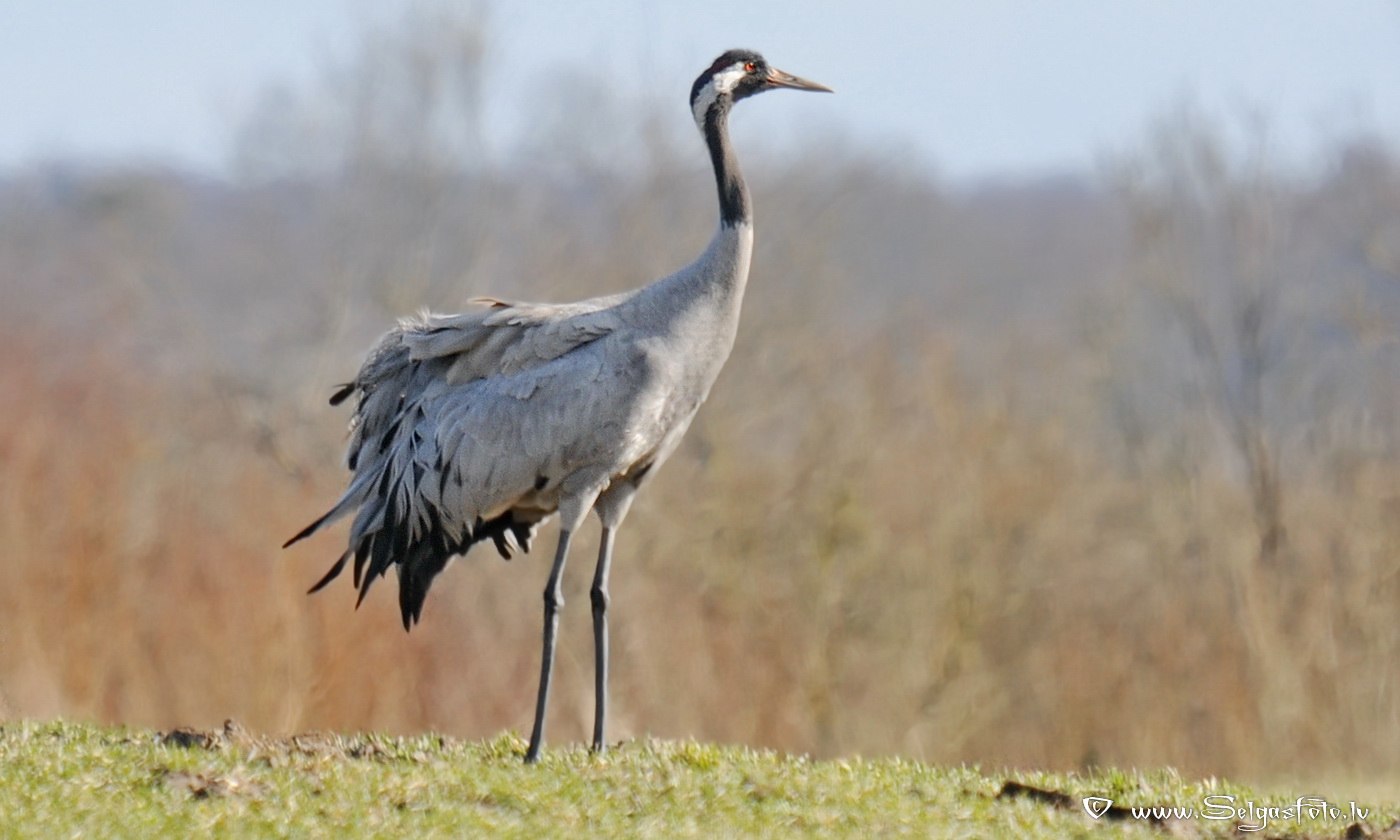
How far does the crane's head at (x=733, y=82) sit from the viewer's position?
34.3 feet

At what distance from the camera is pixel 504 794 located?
7.86 m

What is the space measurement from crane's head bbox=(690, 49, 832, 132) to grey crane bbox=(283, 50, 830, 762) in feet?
0.04

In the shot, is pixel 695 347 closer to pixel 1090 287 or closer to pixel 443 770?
pixel 443 770

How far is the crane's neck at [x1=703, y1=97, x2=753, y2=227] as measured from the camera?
10.0m

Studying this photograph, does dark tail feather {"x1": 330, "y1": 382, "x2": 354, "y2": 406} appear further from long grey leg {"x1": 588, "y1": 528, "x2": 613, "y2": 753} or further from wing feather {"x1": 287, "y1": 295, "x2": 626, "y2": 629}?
long grey leg {"x1": 588, "y1": 528, "x2": 613, "y2": 753}

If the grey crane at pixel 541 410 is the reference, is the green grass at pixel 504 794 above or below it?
below

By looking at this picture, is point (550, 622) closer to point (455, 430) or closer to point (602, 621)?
point (602, 621)

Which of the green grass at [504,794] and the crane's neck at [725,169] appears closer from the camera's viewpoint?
the green grass at [504,794]

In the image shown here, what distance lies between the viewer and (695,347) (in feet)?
31.8

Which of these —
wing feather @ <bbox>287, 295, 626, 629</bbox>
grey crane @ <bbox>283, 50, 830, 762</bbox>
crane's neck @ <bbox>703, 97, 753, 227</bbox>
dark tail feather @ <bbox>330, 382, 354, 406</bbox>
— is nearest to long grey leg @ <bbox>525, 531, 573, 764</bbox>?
grey crane @ <bbox>283, 50, 830, 762</bbox>

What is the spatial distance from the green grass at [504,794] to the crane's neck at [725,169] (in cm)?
275

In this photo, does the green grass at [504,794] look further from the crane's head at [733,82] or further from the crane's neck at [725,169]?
the crane's head at [733,82]

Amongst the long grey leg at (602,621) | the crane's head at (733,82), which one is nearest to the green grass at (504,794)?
the long grey leg at (602,621)

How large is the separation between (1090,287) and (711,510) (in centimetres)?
1553
